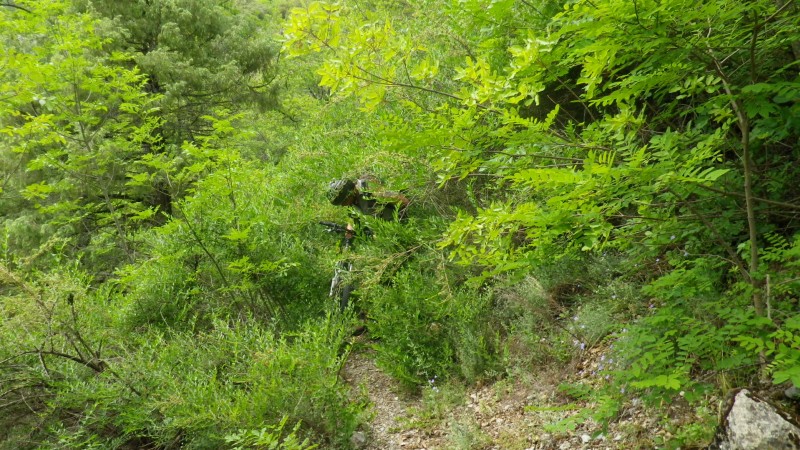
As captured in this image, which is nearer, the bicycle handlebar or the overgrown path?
the overgrown path

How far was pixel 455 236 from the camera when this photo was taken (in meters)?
2.19

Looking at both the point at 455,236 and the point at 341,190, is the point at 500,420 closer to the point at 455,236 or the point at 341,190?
the point at 455,236

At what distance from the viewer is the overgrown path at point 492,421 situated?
2994mm

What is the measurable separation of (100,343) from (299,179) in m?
3.48

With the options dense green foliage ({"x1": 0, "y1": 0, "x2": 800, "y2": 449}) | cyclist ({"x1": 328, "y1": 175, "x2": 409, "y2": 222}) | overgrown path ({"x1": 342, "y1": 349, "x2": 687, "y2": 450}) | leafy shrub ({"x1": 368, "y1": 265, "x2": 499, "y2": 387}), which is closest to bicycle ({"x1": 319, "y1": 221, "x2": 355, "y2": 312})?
dense green foliage ({"x1": 0, "y1": 0, "x2": 800, "y2": 449})

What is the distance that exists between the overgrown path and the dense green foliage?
0.19 m

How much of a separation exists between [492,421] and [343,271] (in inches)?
92.7

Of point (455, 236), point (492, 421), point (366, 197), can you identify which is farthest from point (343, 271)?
point (455, 236)

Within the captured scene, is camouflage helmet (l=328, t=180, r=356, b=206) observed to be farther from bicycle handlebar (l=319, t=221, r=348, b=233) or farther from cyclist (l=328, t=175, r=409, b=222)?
bicycle handlebar (l=319, t=221, r=348, b=233)

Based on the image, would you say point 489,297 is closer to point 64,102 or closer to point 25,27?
point 25,27

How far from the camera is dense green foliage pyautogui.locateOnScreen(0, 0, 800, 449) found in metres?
2.02

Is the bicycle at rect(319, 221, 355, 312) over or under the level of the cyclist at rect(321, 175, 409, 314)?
under

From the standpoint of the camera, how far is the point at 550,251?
2.57m

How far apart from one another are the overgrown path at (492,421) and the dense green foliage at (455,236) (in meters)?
0.19
